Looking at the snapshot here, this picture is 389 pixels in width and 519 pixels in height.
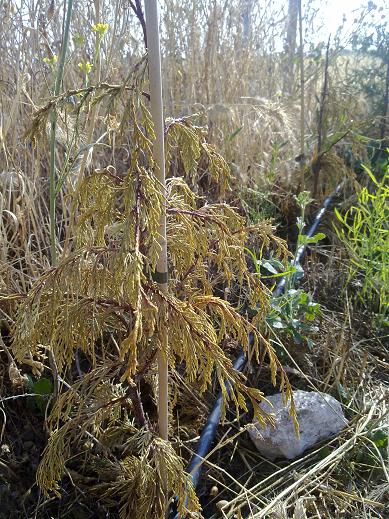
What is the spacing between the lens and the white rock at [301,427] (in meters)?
1.51

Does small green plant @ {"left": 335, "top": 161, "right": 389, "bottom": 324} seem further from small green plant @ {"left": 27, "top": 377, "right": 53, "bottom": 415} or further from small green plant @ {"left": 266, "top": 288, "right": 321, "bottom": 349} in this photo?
small green plant @ {"left": 27, "top": 377, "right": 53, "bottom": 415}

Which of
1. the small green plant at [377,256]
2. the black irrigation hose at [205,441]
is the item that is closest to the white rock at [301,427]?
the black irrigation hose at [205,441]

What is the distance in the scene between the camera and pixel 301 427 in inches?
60.9

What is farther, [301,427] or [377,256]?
[377,256]

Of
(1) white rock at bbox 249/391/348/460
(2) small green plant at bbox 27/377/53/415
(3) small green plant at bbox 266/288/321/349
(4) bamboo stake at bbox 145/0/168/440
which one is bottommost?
(1) white rock at bbox 249/391/348/460

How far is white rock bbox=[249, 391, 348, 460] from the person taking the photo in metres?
1.51

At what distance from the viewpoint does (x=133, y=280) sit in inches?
29.4

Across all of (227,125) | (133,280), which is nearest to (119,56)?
(227,125)

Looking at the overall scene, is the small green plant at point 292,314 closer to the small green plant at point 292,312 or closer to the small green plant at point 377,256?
the small green plant at point 292,312

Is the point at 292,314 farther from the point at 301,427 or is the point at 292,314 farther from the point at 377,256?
the point at 377,256

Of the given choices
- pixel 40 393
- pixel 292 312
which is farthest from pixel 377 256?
pixel 40 393

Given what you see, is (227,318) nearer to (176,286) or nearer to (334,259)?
(176,286)

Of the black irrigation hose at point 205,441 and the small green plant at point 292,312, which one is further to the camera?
the small green plant at point 292,312

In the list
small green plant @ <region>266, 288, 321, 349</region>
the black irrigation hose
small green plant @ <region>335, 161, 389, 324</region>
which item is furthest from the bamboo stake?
small green plant @ <region>335, 161, 389, 324</region>
